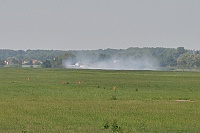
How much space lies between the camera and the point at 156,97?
5209cm

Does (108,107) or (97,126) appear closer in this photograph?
(97,126)

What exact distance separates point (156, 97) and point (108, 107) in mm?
12186

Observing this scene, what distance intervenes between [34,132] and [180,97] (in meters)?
26.9

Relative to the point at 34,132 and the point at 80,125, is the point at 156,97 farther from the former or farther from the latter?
the point at 34,132

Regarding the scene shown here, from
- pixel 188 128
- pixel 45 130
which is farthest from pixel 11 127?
pixel 188 128

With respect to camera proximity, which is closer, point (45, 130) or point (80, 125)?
point (45, 130)

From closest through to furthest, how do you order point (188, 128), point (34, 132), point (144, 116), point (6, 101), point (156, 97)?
point (34, 132), point (188, 128), point (144, 116), point (6, 101), point (156, 97)

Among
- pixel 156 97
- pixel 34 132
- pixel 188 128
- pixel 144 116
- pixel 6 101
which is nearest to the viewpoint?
pixel 34 132

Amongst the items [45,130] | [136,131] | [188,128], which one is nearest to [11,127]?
[45,130]

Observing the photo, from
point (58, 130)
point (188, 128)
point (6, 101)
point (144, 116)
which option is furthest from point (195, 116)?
point (6, 101)

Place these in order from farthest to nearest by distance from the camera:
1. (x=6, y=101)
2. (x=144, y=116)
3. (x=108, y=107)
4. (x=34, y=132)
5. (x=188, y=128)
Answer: (x=6, y=101) → (x=108, y=107) → (x=144, y=116) → (x=188, y=128) → (x=34, y=132)

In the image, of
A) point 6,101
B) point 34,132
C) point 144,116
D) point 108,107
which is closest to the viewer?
point 34,132

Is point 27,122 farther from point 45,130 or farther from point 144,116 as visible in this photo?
point 144,116

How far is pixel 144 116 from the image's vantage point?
1395 inches
